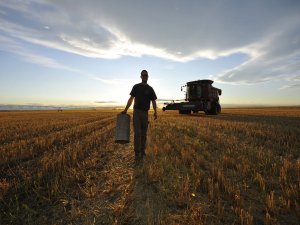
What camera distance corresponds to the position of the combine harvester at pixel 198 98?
95.4 ft

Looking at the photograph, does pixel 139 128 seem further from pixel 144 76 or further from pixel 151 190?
pixel 151 190

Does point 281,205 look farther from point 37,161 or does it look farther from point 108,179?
point 37,161

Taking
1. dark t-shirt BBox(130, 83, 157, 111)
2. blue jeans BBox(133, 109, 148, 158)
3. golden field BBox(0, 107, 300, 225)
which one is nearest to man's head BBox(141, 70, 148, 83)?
dark t-shirt BBox(130, 83, 157, 111)

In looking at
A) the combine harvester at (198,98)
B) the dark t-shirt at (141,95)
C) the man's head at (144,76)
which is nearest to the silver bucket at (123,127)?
the dark t-shirt at (141,95)

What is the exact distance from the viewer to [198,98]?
2995cm

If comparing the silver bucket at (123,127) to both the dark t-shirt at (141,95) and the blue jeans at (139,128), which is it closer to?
the blue jeans at (139,128)

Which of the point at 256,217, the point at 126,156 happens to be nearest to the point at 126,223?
the point at 256,217

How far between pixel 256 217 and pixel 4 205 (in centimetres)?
387

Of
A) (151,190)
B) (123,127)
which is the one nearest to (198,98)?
(123,127)

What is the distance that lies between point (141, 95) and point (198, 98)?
934 inches

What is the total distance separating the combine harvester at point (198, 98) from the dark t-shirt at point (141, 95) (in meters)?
22.4

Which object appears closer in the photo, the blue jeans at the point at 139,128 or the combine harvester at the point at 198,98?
the blue jeans at the point at 139,128

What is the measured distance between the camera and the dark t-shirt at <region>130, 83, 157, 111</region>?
22.7 ft

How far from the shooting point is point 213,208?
13.0 feet
